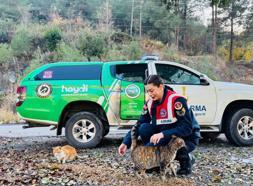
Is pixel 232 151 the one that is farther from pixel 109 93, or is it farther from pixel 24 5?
pixel 24 5

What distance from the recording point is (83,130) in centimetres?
705

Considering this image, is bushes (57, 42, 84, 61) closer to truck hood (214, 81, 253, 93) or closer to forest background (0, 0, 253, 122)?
forest background (0, 0, 253, 122)

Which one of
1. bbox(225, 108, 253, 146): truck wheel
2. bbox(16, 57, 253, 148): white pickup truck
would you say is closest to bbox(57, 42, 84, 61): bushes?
bbox(16, 57, 253, 148): white pickup truck

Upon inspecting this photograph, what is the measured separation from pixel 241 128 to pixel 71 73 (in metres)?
3.52

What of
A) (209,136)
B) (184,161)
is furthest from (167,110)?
(209,136)

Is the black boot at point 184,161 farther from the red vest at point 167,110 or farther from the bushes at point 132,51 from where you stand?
the bushes at point 132,51

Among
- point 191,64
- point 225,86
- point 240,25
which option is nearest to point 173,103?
point 225,86

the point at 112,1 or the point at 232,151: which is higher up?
the point at 112,1

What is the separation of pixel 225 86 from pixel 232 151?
1326mm

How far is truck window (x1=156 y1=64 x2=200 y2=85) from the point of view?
7.33 m

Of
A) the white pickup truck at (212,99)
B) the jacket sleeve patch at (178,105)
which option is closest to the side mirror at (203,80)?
the white pickup truck at (212,99)

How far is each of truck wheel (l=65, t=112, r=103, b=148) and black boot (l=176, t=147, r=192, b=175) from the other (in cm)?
261

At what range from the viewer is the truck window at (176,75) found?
733 cm

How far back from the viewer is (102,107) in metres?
7.08
